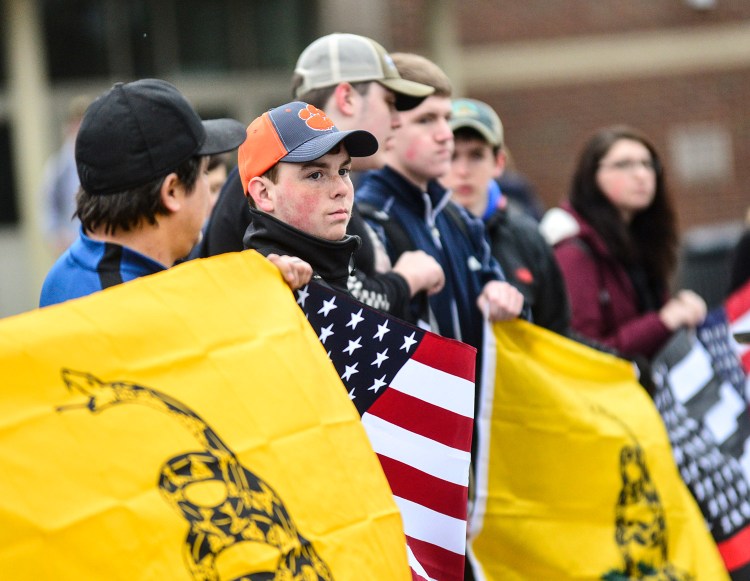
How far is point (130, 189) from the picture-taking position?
149 inches

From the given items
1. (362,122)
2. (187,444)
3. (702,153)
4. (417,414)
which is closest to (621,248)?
(362,122)

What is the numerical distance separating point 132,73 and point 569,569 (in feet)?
35.2

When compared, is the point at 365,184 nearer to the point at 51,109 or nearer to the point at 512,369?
the point at 512,369

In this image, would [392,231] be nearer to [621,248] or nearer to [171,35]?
[621,248]

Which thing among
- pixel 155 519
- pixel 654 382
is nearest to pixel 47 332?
pixel 155 519

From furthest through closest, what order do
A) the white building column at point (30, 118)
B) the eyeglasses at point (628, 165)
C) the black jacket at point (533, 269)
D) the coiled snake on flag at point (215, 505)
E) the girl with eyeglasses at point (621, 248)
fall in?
the white building column at point (30, 118) < the eyeglasses at point (628, 165) < the girl with eyeglasses at point (621, 248) < the black jacket at point (533, 269) < the coiled snake on flag at point (215, 505)

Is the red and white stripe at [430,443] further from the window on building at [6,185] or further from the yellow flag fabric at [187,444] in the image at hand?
the window on building at [6,185]

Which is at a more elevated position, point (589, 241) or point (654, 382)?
point (589, 241)

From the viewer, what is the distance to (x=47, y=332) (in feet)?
10.2

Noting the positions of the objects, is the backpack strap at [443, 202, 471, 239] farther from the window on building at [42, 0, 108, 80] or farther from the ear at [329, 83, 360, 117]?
the window on building at [42, 0, 108, 80]

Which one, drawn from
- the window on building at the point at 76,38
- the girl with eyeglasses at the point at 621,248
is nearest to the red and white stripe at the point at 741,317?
the girl with eyeglasses at the point at 621,248

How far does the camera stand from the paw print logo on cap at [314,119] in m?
3.85

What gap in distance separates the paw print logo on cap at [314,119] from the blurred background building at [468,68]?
10070mm

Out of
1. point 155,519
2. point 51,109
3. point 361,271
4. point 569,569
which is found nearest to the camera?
point 155,519
